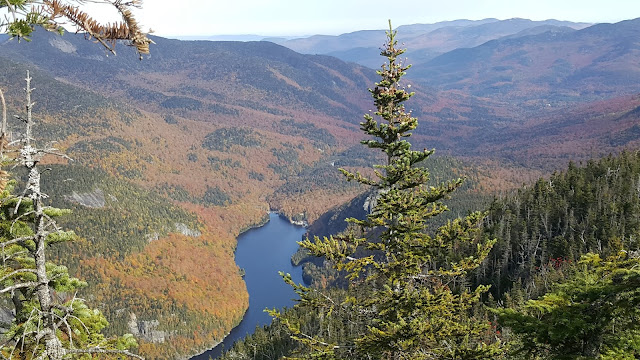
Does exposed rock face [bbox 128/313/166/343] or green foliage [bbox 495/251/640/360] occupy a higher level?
green foliage [bbox 495/251/640/360]

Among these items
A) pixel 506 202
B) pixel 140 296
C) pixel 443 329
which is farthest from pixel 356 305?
pixel 140 296

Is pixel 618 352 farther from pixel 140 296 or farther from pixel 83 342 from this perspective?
pixel 140 296

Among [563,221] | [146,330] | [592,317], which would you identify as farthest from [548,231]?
[146,330]

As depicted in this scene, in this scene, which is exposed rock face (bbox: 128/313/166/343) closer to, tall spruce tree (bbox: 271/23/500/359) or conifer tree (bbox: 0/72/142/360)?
conifer tree (bbox: 0/72/142/360)

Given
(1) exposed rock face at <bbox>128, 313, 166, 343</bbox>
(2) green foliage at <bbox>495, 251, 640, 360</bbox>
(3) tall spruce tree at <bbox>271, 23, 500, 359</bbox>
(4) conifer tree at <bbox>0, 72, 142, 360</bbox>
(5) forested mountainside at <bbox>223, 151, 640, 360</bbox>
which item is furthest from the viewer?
(1) exposed rock face at <bbox>128, 313, 166, 343</bbox>

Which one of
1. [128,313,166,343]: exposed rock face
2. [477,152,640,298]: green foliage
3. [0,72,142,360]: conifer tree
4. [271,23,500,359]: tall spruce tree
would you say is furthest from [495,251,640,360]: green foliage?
[128,313,166,343]: exposed rock face

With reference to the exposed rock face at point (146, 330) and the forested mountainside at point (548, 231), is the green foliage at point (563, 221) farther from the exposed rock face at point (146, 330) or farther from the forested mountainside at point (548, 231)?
the exposed rock face at point (146, 330)

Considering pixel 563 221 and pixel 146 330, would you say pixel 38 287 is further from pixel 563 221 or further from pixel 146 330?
pixel 146 330
